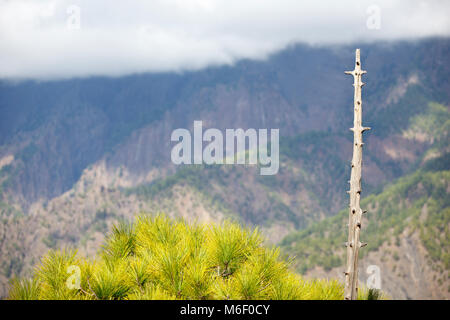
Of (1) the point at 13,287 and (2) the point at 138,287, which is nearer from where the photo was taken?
(1) the point at 13,287

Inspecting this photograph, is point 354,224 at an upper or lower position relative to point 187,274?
upper

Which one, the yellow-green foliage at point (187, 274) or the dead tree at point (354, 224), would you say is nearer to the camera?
the yellow-green foliage at point (187, 274)

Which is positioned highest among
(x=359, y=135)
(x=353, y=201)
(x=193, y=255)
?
(x=359, y=135)

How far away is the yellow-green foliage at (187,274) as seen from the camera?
7.80 m

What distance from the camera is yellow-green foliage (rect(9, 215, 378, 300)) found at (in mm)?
7801

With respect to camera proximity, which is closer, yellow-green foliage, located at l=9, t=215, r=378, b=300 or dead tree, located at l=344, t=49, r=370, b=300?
yellow-green foliage, located at l=9, t=215, r=378, b=300

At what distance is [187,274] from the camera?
26.8 ft
